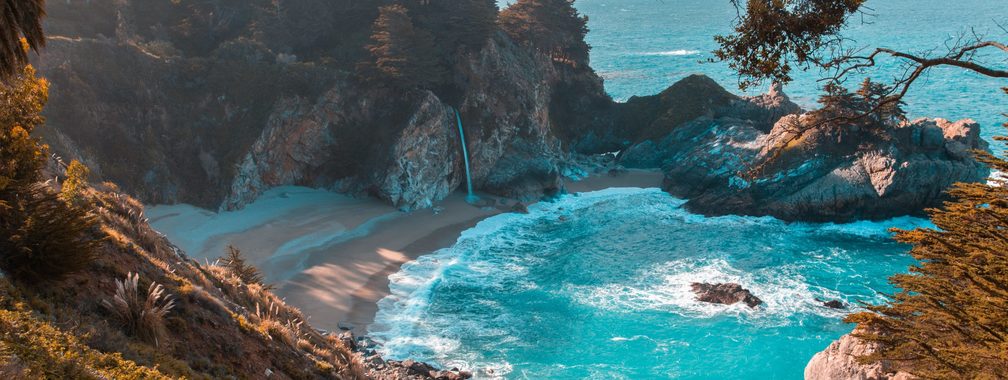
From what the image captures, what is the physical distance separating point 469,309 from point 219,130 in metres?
19.2

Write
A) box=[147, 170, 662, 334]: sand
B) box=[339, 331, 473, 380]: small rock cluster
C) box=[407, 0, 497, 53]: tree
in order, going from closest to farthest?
box=[339, 331, 473, 380]: small rock cluster < box=[147, 170, 662, 334]: sand < box=[407, 0, 497, 53]: tree

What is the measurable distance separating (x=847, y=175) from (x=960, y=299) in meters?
30.5

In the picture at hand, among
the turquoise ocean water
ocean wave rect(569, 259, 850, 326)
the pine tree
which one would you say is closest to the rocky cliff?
the turquoise ocean water

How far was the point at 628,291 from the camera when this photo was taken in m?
28.5

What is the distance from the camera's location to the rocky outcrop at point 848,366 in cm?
1277

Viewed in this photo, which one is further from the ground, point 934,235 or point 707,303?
point 934,235

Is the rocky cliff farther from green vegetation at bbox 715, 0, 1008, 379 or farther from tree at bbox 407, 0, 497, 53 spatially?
green vegetation at bbox 715, 0, 1008, 379

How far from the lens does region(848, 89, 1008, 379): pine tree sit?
8703mm

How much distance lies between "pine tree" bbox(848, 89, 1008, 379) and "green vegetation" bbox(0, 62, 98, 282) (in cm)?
1244

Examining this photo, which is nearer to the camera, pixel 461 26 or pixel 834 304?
pixel 834 304

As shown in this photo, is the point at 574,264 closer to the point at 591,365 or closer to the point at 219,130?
the point at 591,365

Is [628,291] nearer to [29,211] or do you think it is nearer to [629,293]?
[629,293]

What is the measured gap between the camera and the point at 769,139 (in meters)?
42.2

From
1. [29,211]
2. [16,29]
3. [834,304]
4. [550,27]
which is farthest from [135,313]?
[550,27]
